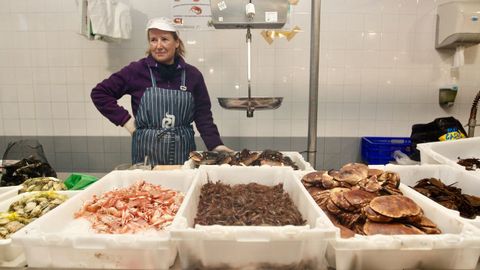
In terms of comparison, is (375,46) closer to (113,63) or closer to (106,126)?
(113,63)

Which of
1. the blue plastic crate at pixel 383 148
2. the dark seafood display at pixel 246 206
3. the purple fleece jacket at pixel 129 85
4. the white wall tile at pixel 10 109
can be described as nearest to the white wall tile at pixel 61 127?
the white wall tile at pixel 10 109

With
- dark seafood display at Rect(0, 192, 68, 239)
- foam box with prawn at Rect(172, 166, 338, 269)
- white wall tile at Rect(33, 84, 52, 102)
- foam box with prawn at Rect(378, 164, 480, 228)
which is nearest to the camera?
foam box with prawn at Rect(172, 166, 338, 269)

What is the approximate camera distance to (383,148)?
12.5 ft

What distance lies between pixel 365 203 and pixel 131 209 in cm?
96

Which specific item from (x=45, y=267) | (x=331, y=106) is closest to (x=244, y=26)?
(x=45, y=267)

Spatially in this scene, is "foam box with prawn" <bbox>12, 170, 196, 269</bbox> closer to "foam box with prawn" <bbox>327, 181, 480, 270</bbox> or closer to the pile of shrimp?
the pile of shrimp

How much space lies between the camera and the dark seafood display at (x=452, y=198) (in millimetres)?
1410

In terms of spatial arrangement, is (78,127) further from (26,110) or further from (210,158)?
(210,158)

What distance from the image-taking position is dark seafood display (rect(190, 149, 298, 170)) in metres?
2.11

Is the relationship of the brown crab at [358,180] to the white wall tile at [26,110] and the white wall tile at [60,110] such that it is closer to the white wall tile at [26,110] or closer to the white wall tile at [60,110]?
the white wall tile at [60,110]

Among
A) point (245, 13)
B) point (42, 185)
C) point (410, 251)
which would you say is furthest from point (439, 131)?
point (42, 185)

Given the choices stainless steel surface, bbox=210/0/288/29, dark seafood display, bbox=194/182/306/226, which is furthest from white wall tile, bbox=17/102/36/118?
dark seafood display, bbox=194/182/306/226

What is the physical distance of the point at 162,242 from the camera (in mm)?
1021

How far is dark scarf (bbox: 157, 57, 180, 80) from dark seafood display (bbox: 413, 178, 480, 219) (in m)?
2.09
